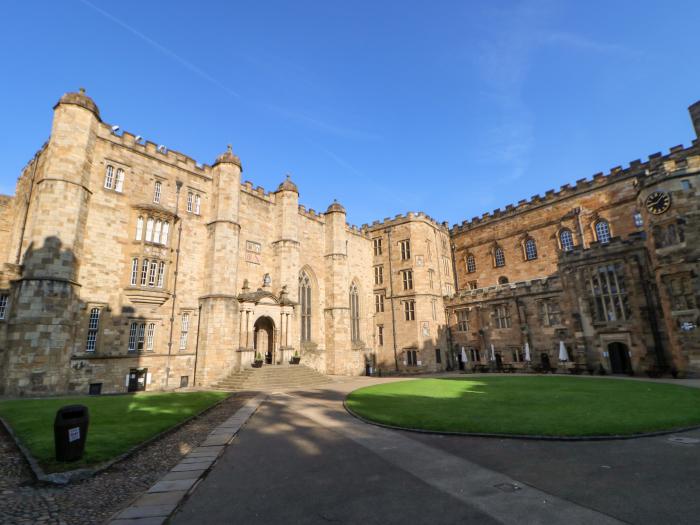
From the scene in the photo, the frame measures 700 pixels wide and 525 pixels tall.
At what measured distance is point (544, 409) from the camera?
39.8 feet

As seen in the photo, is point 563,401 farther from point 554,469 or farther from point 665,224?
point 665,224

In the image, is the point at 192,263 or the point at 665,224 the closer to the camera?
the point at 665,224

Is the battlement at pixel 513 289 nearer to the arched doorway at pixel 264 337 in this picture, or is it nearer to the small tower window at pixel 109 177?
→ the arched doorway at pixel 264 337

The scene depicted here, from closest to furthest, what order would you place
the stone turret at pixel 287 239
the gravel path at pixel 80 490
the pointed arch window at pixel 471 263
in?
the gravel path at pixel 80 490 → the stone turret at pixel 287 239 → the pointed arch window at pixel 471 263

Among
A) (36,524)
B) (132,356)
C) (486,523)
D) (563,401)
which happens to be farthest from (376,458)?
(132,356)

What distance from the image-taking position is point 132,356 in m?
21.9

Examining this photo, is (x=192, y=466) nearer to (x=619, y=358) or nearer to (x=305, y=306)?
(x=305, y=306)

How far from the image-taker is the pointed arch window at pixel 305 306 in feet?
112

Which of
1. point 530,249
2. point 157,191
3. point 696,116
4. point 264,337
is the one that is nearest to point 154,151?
point 157,191

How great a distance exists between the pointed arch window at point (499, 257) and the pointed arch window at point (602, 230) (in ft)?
30.2

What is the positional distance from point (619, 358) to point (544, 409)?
19.3 meters

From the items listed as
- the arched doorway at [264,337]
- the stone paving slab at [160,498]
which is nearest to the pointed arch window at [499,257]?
the arched doorway at [264,337]

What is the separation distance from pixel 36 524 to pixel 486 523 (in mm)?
6461

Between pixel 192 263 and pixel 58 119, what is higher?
pixel 58 119
